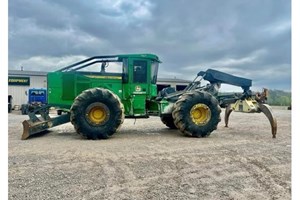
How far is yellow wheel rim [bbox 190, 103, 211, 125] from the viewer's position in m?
7.83

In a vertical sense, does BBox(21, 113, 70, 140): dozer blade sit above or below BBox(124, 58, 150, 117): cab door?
below

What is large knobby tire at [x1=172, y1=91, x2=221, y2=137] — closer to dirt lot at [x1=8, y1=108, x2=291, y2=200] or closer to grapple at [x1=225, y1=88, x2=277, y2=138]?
dirt lot at [x1=8, y1=108, x2=291, y2=200]

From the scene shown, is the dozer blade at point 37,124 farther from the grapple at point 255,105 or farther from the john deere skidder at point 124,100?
the grapple at point 255,105

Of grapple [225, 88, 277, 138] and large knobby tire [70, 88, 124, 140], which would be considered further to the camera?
grapple [225, 88, 277, 138]

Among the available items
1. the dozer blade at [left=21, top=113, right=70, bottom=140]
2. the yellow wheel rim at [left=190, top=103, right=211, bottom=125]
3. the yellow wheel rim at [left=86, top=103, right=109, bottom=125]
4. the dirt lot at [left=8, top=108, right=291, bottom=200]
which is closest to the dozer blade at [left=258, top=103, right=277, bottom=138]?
the dirt lot at [left=8, top=108, right=291, bottom=200]

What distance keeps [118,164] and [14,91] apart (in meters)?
25.5

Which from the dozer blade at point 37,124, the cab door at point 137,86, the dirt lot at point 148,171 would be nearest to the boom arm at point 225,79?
the cab door at point 137,86

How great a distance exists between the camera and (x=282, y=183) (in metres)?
3.87

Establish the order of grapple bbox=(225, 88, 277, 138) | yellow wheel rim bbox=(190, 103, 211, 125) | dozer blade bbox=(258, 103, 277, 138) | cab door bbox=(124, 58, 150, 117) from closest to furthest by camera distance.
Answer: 1. yellow wheel rim bbox=(190, 103, 211, 125)
2. dozer blade bbox=(258, 103, 277, 138)
3. cab door bbox=(124, 58, 150, 117)
4. grapple bbox=(225, 88, 277, 138)

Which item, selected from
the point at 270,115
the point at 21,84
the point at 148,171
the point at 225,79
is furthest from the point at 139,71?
the point at 21,84

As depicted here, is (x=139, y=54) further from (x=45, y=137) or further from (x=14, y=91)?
(x=14, y=91)

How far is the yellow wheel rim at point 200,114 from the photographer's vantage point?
7828mm

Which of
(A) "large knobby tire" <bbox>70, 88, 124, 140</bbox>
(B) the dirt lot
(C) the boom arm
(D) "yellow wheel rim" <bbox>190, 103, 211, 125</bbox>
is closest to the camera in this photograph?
(B) the dirt lot

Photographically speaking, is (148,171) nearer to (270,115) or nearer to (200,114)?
(200,114)
